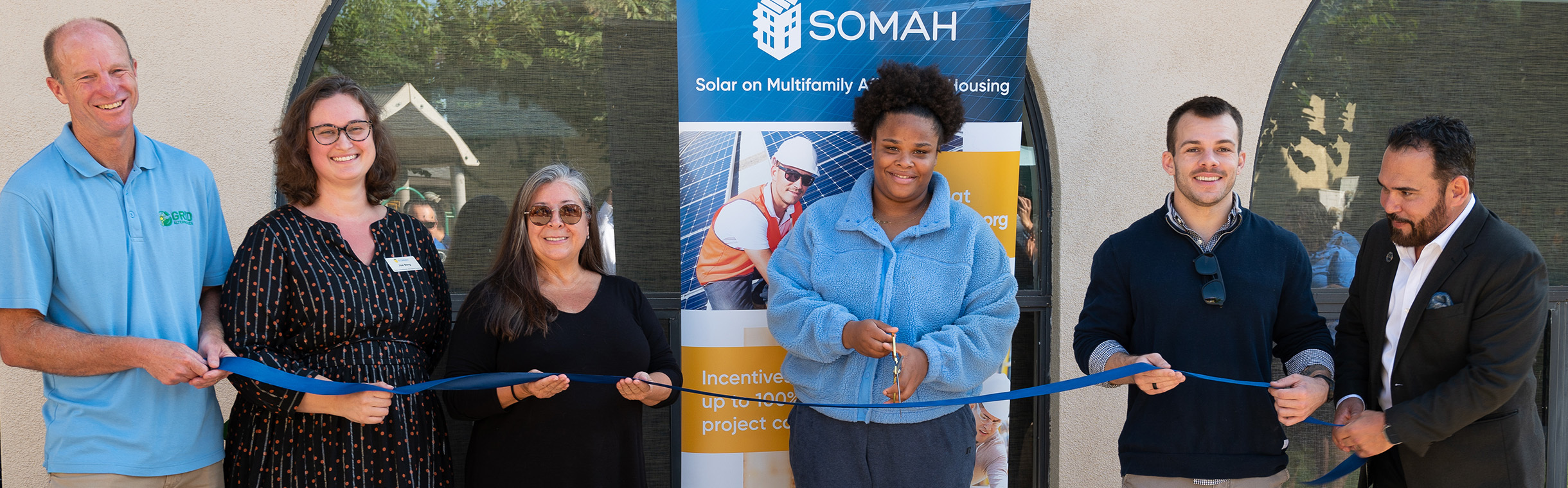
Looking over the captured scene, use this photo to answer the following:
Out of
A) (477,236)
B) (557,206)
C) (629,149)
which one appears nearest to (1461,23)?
(629,149)

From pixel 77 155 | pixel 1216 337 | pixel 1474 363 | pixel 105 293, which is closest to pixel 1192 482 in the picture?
pixel 1216 337

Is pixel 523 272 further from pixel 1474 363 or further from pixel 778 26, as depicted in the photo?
pixel 1474 363

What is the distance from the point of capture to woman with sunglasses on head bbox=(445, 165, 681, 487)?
277 cm

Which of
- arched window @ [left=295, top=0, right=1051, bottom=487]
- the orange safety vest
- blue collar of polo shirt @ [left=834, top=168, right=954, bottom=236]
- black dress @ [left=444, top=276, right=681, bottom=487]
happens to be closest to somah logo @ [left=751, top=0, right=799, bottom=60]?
the orange safety vest

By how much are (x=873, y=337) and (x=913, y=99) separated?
88cm

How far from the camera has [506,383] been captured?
2.59 m

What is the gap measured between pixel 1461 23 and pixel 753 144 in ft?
12.7

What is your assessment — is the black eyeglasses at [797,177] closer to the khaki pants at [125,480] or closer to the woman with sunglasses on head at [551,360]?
the woman with sunglasses on head at [551,360]

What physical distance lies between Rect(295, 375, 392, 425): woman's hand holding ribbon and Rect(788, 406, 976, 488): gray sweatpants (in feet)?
4.24

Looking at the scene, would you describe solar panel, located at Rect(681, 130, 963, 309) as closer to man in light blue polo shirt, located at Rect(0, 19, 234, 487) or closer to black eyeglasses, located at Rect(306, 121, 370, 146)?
black eyeglasses, located at Rect(306, 121, 370, 146)

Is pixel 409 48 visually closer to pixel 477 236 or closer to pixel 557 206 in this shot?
pixel 477 236

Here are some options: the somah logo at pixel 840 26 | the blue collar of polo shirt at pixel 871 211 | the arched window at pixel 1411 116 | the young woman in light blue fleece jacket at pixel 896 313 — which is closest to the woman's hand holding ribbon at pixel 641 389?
the young woman in light blue fleece jacket at pixel 896 313

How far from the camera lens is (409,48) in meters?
4.04

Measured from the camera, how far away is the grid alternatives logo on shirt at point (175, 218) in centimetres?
261
